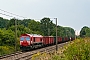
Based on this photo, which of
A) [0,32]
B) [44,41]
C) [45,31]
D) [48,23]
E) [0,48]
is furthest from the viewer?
[48,23]

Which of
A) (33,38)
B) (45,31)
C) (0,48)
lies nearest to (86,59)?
(0,48)

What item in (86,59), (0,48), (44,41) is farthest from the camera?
(44,41)

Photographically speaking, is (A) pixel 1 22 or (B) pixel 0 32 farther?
(A) pixel 1 22

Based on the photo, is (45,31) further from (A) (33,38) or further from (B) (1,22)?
(A) (33,38)

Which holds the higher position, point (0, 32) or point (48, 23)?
point (48, 23)

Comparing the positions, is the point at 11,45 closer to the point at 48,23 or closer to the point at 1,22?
the point at 48,23

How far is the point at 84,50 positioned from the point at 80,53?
0.31m

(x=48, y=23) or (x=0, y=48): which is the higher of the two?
(x=48, y=23)

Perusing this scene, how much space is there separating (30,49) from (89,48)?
27.2 m

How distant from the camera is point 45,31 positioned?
85.2m

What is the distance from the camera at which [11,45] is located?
40.9 metres

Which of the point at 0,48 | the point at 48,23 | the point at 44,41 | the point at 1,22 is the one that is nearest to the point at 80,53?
the point at 0,48

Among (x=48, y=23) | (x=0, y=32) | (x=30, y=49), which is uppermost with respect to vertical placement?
(x=48, y=23)

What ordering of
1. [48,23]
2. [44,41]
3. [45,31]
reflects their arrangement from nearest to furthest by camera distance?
1. [44,41]
2. [45,31]
3. [48,23]
